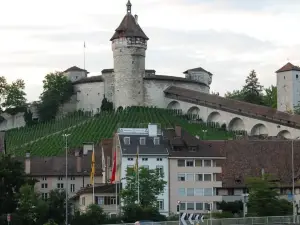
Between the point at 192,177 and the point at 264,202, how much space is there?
12.3 meters

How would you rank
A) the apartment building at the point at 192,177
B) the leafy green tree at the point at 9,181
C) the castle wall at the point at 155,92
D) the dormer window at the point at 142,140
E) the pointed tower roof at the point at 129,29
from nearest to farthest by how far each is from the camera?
the leafy green tree at the point at 9,181
the apartment building at the point at 192,177
the dormer window at the point at 142,140
the pointed tower roof at the point at 129,29
the castle wall at the point at 155,92

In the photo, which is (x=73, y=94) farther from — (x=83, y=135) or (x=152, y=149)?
(x=152, y=149)

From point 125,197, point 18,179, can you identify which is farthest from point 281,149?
point 18,179

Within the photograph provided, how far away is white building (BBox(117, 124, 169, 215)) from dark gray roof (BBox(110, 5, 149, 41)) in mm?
85412

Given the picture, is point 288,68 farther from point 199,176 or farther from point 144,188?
point 144,188

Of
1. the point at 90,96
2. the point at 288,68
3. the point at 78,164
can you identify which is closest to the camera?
the point at 78,164

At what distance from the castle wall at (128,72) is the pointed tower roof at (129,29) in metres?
1.35

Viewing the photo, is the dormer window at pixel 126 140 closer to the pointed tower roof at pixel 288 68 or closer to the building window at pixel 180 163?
the building window at pixel 180 163

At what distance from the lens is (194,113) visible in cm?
18025

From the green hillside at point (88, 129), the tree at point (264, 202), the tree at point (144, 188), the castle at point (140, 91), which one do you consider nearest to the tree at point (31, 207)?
Result: the tree at point (144, 188)

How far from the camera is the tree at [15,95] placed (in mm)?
191125

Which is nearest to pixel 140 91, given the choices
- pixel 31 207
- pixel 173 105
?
pixel 173 105

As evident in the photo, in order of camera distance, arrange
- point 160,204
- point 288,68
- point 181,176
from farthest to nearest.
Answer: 1. point 288,68
2. point 181,176
3. point 160,204

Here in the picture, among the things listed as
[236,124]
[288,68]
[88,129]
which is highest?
[288,68]
